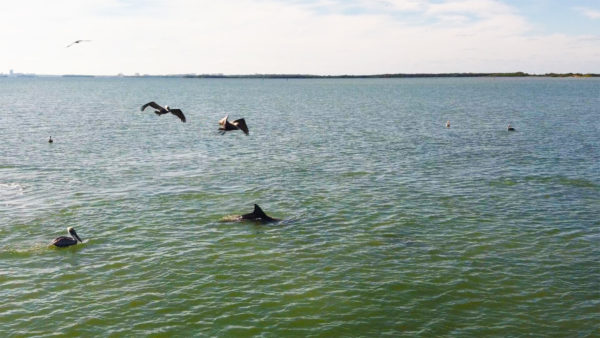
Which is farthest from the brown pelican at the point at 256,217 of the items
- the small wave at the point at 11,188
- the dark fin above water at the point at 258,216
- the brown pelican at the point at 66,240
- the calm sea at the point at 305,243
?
the small wave at the point at 11,188

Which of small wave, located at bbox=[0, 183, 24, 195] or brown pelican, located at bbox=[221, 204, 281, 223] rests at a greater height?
small wave, located at bbox=[0, 183, 24, 195]

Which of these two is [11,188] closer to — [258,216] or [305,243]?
[258,216]

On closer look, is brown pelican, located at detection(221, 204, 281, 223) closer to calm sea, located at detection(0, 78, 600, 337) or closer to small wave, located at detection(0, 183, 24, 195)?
calm sea, located at detection(0, 78, 600, 337)

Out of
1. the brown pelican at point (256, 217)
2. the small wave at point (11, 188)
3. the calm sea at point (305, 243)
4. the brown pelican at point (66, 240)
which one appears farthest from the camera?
the small wave at point (11, 188)

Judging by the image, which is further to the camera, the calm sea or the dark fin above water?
the dark fin above water

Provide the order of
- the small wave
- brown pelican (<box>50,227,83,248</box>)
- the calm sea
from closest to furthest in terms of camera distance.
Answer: the calm sea, brown pelican (<box>50,227,83,248</box>), the small wave

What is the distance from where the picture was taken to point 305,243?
27594 mm

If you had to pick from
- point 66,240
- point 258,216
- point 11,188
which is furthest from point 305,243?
point 11,188

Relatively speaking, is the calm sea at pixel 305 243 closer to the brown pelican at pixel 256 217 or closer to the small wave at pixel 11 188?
the small wave at pixel 11 188

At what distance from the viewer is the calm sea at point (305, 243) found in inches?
783

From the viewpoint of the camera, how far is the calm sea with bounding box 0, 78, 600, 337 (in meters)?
19.9

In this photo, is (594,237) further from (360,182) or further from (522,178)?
(360,182)

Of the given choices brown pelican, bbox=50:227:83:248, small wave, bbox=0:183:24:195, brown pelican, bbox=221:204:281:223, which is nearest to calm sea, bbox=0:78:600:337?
small wave, bbox=0:183:24:195

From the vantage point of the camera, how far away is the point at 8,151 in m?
56.6
